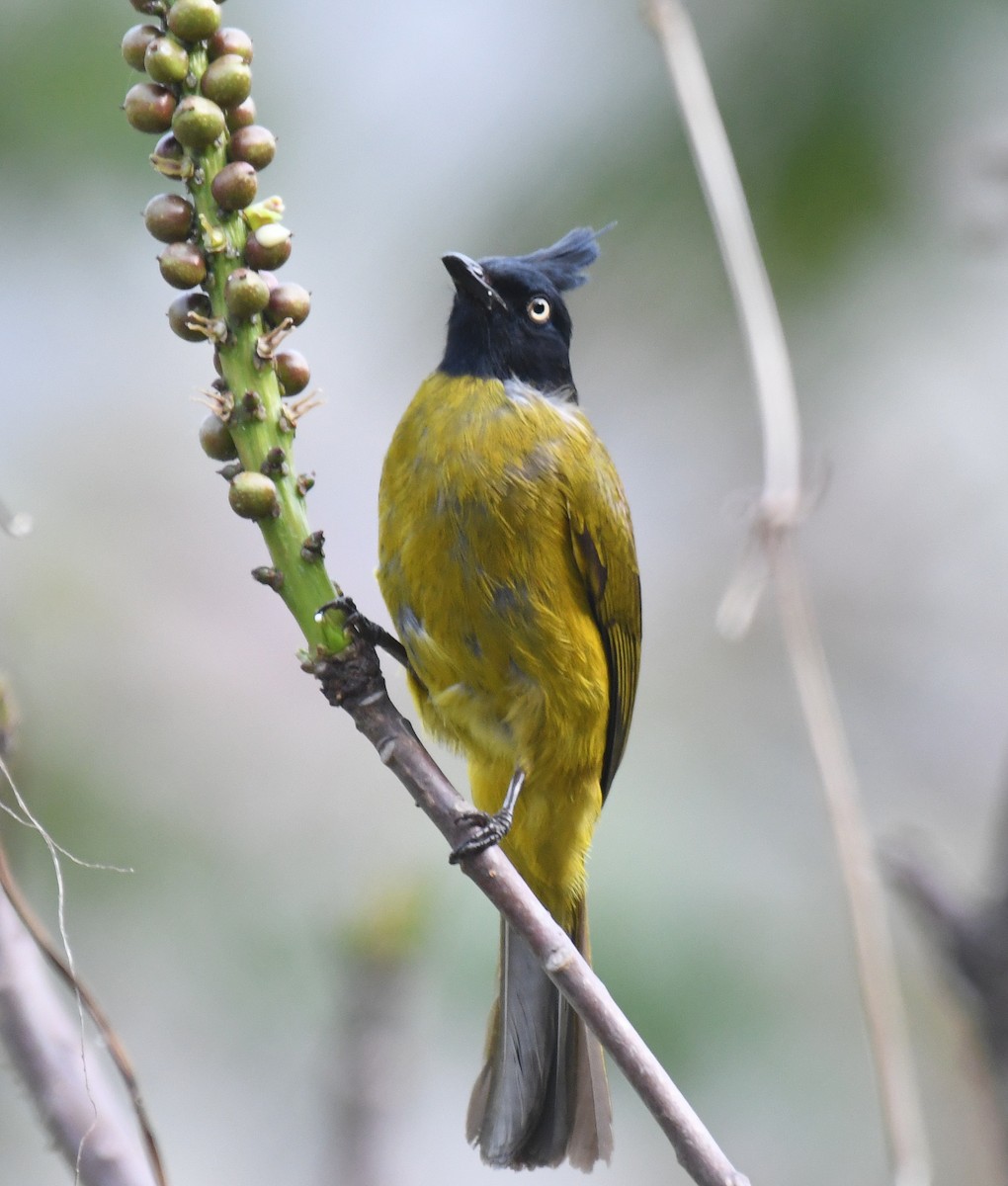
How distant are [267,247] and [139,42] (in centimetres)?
28

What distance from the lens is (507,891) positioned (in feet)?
6.51

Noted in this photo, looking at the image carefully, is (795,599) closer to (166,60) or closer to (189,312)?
(189,312)

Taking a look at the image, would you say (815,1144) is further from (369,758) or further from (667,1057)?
(369,758)

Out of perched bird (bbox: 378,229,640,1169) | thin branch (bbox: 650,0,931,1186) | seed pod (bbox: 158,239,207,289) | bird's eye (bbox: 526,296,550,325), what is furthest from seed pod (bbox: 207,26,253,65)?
bird's eye (bbox: 526,296,550,325)

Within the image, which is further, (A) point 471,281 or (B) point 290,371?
(A) point 471,281

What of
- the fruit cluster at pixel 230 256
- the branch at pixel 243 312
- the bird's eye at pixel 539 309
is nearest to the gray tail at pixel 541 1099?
the branch at pixel 243 312

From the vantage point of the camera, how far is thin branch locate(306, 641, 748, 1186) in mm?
1773

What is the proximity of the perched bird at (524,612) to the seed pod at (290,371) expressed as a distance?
1.07 meters

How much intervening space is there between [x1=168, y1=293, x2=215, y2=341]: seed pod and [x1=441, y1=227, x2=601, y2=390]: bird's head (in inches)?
60.1

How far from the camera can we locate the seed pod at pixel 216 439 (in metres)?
1.84

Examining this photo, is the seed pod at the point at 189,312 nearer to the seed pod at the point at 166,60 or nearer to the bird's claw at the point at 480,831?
the seed pod at the point at 166,60

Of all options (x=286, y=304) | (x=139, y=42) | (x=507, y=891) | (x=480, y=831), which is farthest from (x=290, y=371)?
(x=480, y=831)

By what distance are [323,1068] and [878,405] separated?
3413 millimetres

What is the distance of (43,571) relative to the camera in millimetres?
4488
